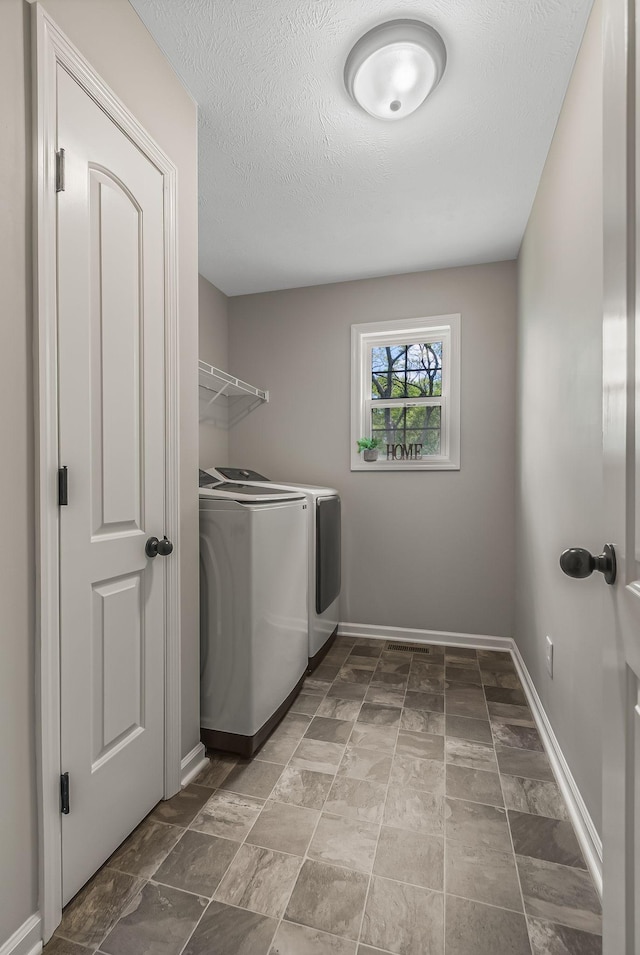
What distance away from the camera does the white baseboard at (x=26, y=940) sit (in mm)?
971

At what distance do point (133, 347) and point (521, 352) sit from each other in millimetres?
2112

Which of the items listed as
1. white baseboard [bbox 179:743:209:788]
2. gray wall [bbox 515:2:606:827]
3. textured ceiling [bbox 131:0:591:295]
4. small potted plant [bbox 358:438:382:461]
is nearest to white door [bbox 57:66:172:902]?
white baseboard [bbox 179:743:209:788]

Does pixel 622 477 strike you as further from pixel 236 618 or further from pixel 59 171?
pixel 236 618

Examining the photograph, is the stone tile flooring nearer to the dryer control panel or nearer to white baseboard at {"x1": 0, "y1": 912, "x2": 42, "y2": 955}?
white baseboard at {"x1": 0, "y1": 912, "x2": 42, "y2": 955}

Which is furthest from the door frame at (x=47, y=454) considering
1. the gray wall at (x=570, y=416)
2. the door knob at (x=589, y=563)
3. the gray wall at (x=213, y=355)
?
the gray wall at (x=213, y=355)

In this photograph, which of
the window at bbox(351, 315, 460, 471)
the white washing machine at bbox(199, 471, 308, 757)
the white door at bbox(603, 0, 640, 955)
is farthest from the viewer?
the window at bbox(351, 315, 460, 471)

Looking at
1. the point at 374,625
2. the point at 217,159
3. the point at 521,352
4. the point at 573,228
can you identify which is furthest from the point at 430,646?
the point at 217,159

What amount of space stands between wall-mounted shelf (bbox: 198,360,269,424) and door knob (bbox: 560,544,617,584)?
2.25 metres

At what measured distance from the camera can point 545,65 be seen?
1.55 m

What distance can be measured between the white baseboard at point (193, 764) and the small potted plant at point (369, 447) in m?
1.95

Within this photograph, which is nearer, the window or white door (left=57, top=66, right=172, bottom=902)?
white door (left=57, top=66, right=172, bottom=902)

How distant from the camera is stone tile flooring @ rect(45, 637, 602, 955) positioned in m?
1.09

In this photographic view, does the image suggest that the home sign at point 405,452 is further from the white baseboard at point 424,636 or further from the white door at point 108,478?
the white door at point 108,478

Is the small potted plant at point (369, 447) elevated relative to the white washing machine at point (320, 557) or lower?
elevated
